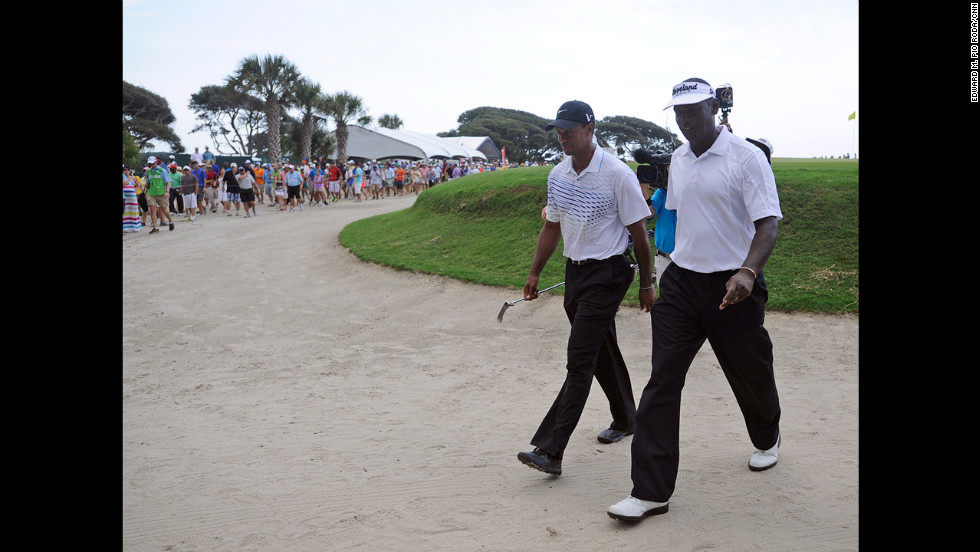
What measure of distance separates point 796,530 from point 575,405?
1268mm

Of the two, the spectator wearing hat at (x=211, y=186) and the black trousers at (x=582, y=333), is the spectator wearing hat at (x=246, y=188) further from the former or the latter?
the black trousers at (x=582, y=333)

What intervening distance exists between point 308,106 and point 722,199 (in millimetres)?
46536

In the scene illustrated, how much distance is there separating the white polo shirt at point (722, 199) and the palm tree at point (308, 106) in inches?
1736

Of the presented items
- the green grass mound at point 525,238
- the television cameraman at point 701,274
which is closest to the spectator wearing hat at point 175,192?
the green grass mound at point 525,238

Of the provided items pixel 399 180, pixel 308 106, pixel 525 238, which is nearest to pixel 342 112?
pixel 308 106

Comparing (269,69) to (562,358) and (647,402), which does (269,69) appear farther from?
(647,402)

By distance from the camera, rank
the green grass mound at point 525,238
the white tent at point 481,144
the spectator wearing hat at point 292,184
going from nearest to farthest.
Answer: the green grass mound at point 525,238 < the spectator wearing hat at point 292,184 < the white tent at point 481,144

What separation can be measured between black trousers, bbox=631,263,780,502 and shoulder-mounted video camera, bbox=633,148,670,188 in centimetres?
101

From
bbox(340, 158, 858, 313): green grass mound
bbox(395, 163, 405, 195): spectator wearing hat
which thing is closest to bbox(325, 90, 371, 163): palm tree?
bbox(395, 163, 405, 195): spectator wearing hat

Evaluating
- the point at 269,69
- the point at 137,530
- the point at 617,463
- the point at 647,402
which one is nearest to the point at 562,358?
the point at 617,463

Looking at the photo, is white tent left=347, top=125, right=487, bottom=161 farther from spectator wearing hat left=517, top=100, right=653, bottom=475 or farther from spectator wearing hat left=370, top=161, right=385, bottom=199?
spectator wearing hat left=517, top=100, right=653, bottom=475

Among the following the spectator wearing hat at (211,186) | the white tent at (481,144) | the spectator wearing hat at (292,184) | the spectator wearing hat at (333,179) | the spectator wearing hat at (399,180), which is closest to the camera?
the spectator wearing hat at (292,184)

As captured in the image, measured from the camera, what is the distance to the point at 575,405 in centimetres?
434

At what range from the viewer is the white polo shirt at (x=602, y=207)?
4.48 meters
